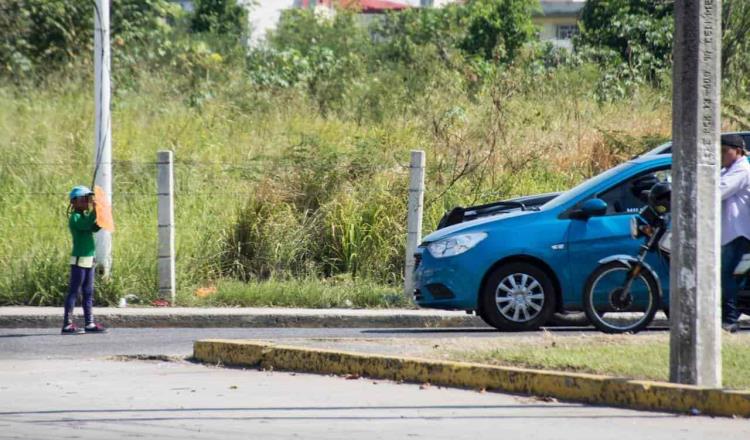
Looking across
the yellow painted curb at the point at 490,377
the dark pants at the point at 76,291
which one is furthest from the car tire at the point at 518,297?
the dark pants at the point at 76,291

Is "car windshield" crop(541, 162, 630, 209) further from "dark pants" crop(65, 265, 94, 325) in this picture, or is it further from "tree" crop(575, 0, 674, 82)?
"tree" crop(575, 0, 674, 82)

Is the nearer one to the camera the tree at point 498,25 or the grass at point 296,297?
the grass at point 296,297

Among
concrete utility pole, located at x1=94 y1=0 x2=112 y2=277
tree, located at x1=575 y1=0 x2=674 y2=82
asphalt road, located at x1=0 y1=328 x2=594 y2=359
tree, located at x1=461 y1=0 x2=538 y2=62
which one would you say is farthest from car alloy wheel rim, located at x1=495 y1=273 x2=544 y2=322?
tree, located at x1=461 y1=0 x2=538 y2=62

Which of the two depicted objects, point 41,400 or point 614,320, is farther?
point 614,320

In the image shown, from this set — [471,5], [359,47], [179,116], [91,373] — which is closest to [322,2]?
[471,5]

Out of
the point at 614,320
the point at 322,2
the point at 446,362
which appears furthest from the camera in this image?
the point at 322,2

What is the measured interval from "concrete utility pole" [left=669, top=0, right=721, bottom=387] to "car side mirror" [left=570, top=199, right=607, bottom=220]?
4.02 m

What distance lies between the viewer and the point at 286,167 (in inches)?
738

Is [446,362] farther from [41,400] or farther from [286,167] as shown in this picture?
[286,167]

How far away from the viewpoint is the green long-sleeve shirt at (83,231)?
13461 mm

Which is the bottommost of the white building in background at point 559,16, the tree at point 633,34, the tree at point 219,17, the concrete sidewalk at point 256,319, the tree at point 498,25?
the concrete sidewalk at point 256,319

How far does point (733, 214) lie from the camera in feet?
37.6

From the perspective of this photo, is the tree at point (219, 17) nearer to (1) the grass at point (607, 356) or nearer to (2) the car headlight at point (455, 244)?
(2) the car headlight at point (455, 244)

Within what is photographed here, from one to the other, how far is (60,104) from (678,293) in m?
17.0
